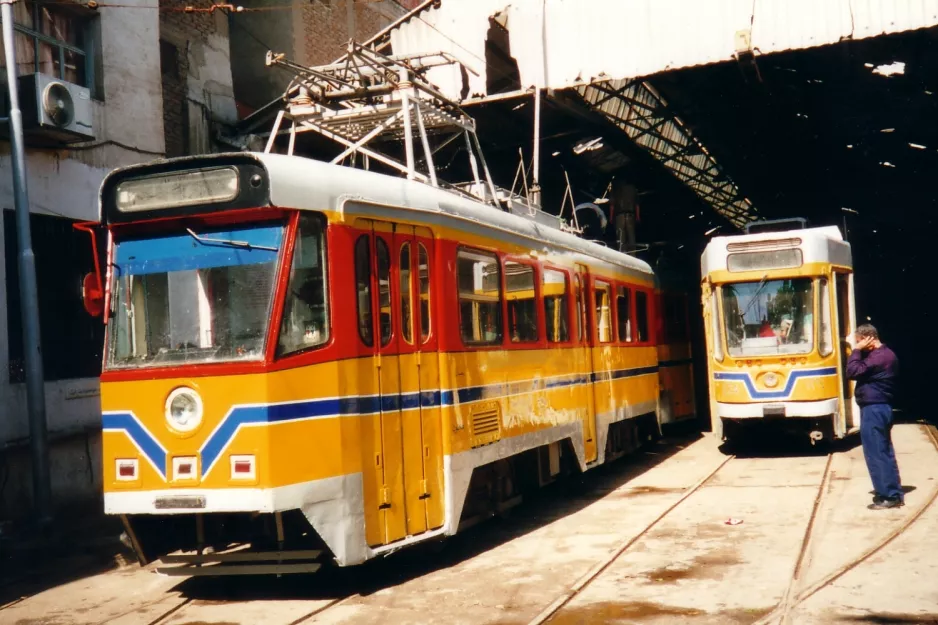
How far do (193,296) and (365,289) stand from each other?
1.20 m

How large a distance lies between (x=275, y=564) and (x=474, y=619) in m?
1.60

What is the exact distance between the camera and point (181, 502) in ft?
22.3

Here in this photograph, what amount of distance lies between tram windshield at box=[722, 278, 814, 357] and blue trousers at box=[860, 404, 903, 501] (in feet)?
13.6

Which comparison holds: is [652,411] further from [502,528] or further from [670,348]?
[502,528]

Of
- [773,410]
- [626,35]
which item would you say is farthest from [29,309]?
[626,35]

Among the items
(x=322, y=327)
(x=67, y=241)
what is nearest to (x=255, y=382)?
(x=322, y=327)

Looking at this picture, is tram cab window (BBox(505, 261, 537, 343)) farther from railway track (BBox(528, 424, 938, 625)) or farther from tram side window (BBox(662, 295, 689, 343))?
tram side window (BBox(662, 295, 689, 343))

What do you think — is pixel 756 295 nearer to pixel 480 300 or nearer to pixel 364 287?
pixel 480 300

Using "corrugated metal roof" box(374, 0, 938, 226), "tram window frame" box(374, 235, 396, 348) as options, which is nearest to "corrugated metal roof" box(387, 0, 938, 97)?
"corrugated metal roof" box(374, 0, 938, 226)

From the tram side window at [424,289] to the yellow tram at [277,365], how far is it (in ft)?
0.06

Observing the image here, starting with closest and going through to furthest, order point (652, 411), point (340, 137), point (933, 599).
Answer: point (933, 599), point (340, 137), point (652, 411)

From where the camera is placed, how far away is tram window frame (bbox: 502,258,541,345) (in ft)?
31.0

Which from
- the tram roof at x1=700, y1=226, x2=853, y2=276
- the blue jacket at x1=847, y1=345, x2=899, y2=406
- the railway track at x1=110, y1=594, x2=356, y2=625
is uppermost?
the tram roof at x1=700, y1=226, x2=853, y2=276

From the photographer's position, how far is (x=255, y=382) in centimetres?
669
